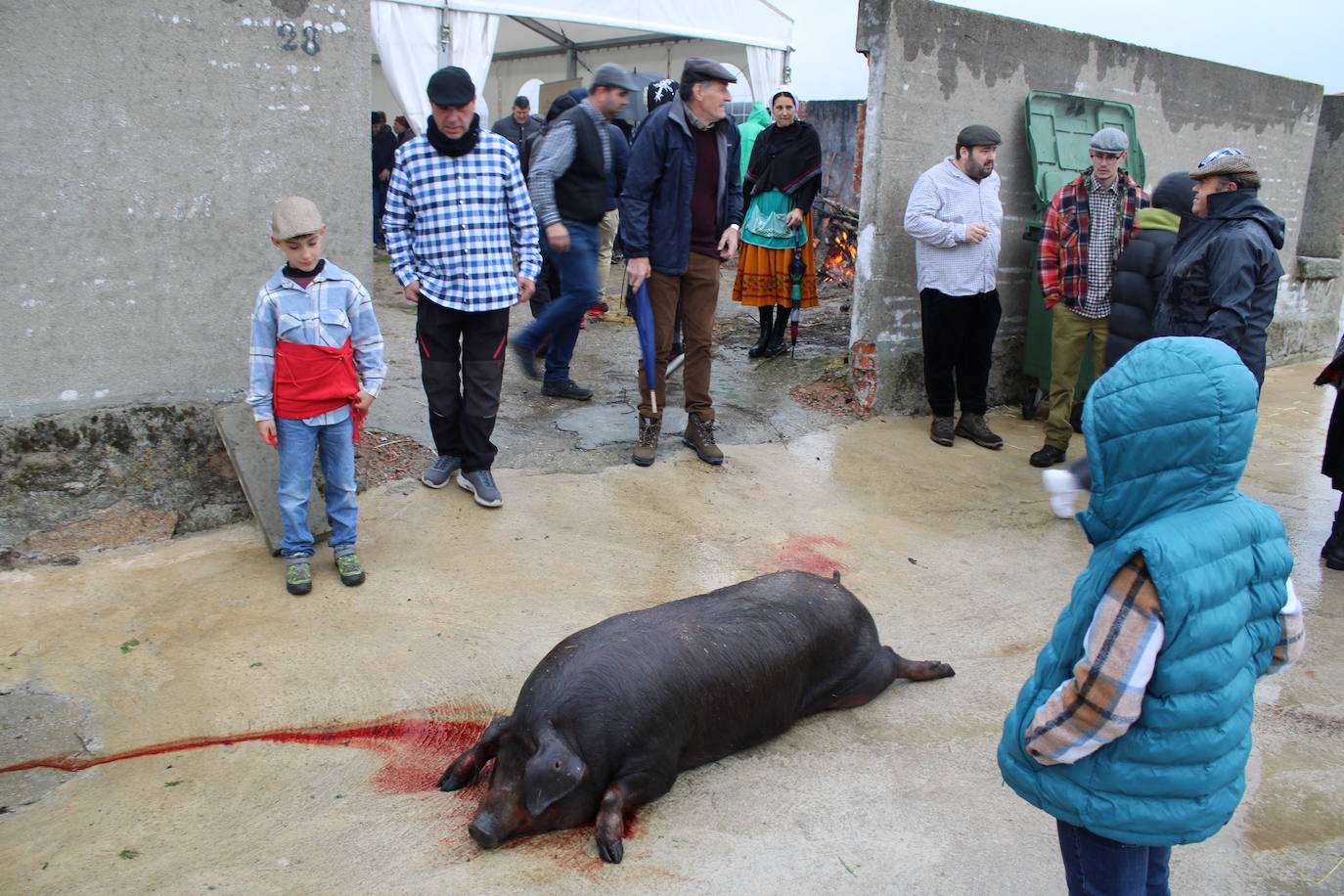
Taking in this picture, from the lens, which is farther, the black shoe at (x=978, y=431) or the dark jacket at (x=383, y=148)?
the dark jacket at (x=383, y=148)

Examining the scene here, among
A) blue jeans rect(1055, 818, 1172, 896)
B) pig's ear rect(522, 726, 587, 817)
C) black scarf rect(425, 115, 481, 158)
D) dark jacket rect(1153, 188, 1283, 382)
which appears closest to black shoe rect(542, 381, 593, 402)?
black scarf rect(425, 115, 481, 158)

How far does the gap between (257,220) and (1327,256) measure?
31.7ft

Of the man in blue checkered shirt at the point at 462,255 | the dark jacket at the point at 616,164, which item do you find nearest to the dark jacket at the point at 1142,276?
the dark jacket at the point at 616,164

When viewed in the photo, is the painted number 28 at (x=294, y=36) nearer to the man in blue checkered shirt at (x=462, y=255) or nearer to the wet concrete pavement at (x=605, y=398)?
the man in blue checkered shirt at (x=462, y=255)

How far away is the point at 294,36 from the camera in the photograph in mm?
4184

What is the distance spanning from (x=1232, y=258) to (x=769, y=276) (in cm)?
361

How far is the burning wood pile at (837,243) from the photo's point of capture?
11.6 meters

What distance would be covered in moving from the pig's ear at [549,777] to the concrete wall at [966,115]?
14.2 ft

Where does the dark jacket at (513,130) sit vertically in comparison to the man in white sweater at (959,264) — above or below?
above

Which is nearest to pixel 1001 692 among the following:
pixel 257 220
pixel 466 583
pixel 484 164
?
pixel 466 583

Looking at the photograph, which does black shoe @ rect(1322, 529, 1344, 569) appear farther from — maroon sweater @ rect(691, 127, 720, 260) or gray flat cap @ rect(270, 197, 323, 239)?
gray flat cap @ rect(270, 197, 323, 239)

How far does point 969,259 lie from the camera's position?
582cm

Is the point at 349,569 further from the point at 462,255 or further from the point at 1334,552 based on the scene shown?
the point at 1334,552

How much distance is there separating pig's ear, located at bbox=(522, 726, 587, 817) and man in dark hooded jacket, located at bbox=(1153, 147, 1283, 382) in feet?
11.1
